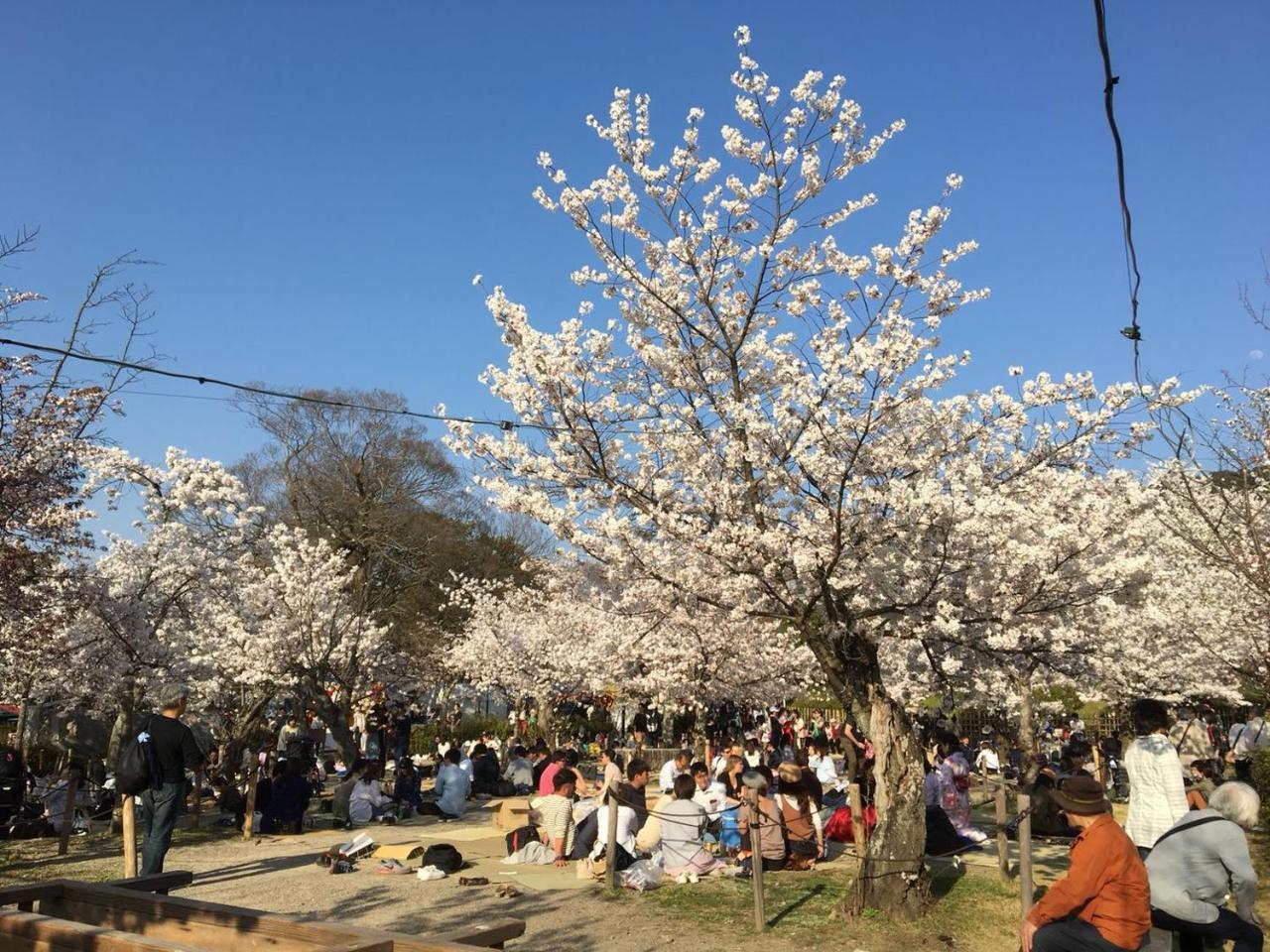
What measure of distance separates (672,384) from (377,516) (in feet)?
81.6

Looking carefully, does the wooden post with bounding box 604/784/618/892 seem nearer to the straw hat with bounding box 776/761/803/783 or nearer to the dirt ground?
the dirt ground

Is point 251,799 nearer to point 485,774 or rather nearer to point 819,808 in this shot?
point 485,774

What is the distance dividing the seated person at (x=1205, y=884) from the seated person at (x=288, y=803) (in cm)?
1177

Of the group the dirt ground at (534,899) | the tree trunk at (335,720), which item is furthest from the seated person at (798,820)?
the tree trunk at (335,720)

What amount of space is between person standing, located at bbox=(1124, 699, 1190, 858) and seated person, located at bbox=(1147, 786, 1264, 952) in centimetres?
126

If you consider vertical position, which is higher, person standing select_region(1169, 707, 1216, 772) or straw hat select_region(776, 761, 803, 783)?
straw hat select_region(776, 761, 803, 783)

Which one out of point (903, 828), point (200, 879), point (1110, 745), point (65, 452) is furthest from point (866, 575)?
point (1110, 745)

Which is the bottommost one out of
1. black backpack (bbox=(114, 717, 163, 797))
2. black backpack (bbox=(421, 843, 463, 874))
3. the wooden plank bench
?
black backpack (bbox=(421, 843, 463, 874))

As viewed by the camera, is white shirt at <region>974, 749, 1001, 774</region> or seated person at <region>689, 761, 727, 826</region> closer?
seated person at <region>689, 761, 727, 826</region>

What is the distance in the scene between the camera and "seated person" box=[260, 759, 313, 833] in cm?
1406

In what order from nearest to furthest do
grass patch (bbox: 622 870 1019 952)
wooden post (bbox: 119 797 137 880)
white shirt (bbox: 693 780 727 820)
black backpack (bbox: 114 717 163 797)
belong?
grass patch (bbox: 622 870 1019 952), black backpack (bbox: 114 717 163 797), wooden post (bbox: 119 797 137 880), white shirt (bbox: 693 780 727 820)

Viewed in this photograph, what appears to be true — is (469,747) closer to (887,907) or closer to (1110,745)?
(1110,745)

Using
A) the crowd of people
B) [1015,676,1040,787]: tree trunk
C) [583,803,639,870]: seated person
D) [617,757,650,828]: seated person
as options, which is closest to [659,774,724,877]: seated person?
the crowd of people

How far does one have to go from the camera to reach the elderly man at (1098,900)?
4715mm
